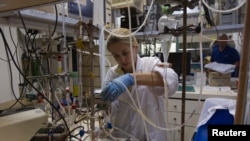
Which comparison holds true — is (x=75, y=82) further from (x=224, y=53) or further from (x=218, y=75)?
(x=224, y=53)

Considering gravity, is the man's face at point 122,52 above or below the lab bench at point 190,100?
above

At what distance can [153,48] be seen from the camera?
2.34m

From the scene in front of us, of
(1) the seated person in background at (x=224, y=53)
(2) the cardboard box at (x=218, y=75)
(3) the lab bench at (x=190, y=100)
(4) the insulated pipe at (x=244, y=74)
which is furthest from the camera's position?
(1) the seated person in background at (x=224, y=53)

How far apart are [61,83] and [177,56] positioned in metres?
1.76

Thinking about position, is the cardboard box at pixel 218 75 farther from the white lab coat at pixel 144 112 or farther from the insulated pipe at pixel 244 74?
the insulated pipe at pixel 244 74

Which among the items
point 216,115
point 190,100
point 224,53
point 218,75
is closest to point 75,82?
point 216,115

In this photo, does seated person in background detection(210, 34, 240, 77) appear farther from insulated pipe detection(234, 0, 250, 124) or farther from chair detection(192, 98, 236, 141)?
insulated pipe detection(234, 0, 250, 124)

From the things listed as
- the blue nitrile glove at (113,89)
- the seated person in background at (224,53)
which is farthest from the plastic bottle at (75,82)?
the seated person in background at (224,53)

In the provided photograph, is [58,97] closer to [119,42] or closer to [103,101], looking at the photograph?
[103,101]

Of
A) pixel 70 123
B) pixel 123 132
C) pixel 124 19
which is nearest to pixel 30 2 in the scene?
pixel 70 123

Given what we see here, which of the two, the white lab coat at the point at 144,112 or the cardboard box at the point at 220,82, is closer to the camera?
the white lab coat at the point at 144,112

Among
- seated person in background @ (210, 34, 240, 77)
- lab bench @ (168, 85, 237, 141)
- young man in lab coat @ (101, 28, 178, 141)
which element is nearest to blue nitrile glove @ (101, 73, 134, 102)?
young man in lab coat @ (101, 28, 178, 141)

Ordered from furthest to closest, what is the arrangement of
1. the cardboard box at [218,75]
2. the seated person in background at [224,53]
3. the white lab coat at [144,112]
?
the seated person in background at [224,53]
the cardboard box at [218,75]
the white lab coat at [144,112]

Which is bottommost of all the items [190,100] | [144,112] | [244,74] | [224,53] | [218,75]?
[190,100]
